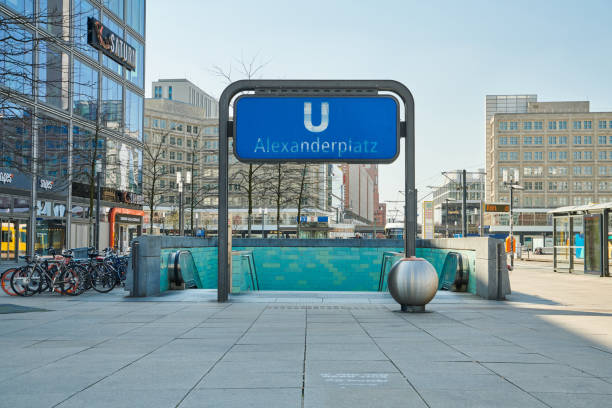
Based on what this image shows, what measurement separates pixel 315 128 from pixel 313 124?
0.10m

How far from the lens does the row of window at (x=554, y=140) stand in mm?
117250

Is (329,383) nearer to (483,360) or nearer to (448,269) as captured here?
(483,360)

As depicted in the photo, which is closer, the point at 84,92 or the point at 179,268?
the point at 179,268

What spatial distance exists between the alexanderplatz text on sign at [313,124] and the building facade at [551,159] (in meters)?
107

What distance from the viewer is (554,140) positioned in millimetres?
118500

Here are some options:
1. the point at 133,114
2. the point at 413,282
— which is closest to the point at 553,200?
the point at 133,114

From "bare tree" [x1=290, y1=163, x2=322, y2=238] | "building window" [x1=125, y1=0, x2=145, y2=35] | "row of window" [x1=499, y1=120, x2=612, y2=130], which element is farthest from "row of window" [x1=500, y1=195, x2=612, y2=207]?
"building window" [x1=125, y1=0, x2=145, y2=35]

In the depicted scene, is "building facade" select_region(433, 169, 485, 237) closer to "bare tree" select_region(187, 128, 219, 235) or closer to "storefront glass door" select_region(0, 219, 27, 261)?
"bare tree" select_region(187, 128, 219, 235)

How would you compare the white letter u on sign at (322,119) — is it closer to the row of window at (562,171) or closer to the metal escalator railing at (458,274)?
the metal escalator railing at (458,274)

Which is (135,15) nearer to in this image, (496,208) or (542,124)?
(496,208)

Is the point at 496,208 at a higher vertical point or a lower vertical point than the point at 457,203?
lower

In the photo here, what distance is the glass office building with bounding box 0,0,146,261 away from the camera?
3194 cm

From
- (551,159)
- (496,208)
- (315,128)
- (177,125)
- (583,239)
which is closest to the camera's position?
(315,128)

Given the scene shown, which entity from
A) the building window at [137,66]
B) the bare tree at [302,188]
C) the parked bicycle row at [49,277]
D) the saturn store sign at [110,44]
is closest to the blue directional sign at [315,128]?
the parked bicycle row at [49,277]
